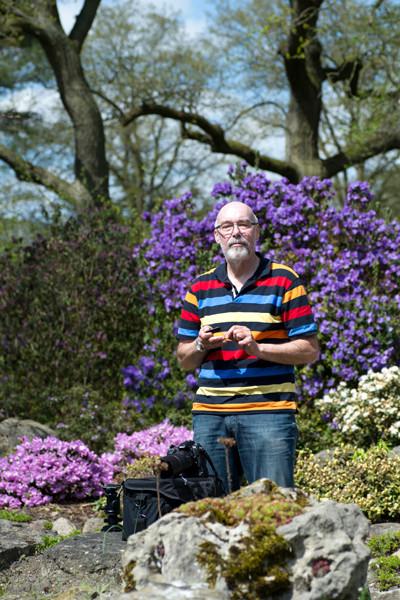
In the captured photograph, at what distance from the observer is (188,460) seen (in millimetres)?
2936

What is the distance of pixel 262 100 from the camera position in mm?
20109

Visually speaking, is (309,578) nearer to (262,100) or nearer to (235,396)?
(235,396)

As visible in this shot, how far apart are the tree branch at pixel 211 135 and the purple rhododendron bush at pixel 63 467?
6779mm

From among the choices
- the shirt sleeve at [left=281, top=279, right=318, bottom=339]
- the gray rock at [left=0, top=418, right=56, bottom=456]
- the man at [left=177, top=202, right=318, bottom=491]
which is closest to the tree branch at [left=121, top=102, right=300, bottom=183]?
the gray rock at [left=0, top=418, right=56, bottom=456]

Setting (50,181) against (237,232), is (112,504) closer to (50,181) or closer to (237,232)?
(237,232)

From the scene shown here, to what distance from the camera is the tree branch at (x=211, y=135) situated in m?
11.4

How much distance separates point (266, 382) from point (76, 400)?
438 centimetres

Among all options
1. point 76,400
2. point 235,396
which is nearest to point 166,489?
point 235,396

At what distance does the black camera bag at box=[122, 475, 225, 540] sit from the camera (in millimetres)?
2850

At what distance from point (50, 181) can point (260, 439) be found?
31.4 ft

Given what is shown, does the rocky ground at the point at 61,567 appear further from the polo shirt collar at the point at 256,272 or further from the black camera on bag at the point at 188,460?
the polo shirt collar at the point at 256,272

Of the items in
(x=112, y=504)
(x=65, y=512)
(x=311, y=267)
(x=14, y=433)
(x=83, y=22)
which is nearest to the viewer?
(x=112, y=504)

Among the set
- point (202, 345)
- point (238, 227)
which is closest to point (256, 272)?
point (238, 227)

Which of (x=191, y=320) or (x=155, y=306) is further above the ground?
(x=155, y=306)
